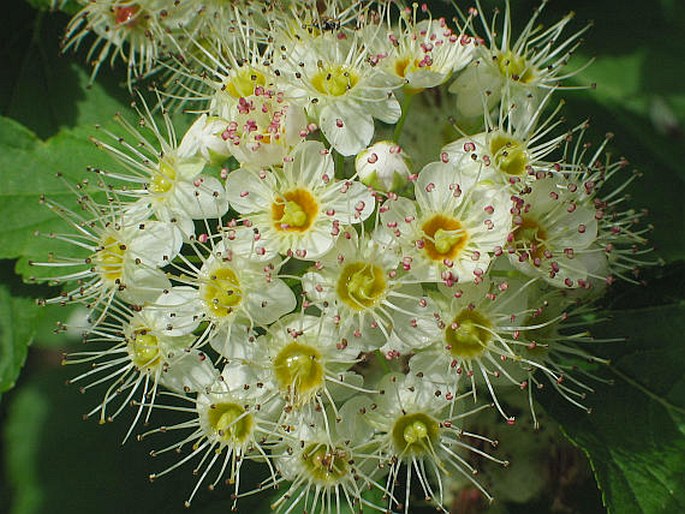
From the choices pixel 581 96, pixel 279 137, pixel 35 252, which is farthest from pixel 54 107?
pixel 581 96

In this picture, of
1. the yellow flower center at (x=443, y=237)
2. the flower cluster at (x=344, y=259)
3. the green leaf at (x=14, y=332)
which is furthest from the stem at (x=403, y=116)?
the green leaf at (x=14, y=332)

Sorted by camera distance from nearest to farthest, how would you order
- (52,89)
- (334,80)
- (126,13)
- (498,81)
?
1. (334,80)
2. (498,81)
3. (126,13)
4. (52,89)

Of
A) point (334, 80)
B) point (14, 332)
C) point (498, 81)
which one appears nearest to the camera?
point (334, 80)

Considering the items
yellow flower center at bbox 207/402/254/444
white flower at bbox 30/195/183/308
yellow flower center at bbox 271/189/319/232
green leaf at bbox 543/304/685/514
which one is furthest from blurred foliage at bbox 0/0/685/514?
yellow flower center at bbox 271/189/319/232

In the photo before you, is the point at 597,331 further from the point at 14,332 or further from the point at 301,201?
the point at 14,332

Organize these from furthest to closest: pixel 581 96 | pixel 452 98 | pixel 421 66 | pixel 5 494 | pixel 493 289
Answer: pixel 5 494 → pixel 581 96 → pixel 452 98 → pixel 421 66 → pixel 493 289

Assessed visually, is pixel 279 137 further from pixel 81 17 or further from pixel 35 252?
pixel 81 17

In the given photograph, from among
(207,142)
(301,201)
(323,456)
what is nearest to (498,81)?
(301,201)
